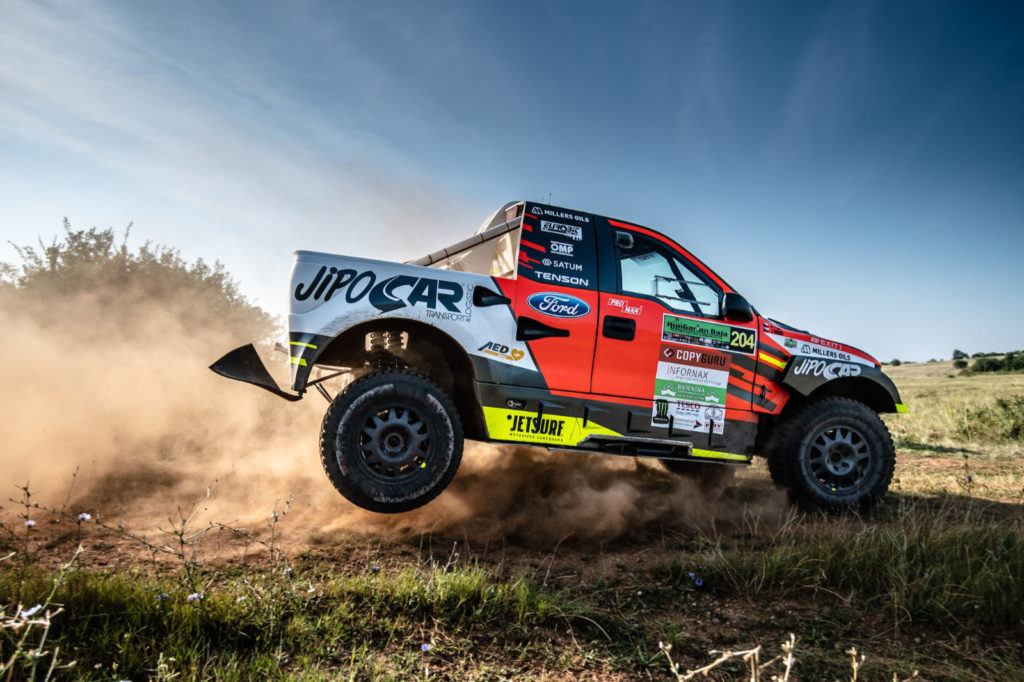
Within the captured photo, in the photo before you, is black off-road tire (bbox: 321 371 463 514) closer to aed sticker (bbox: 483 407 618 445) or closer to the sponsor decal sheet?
aed sticker (bbox: 483 407 618 445)

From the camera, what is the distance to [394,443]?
3.95 m

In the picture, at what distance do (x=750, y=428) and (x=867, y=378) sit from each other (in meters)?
1.38

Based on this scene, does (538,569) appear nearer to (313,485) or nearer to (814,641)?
(814,641)

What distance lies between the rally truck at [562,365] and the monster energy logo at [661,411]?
1cm

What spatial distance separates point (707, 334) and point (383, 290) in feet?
8.94

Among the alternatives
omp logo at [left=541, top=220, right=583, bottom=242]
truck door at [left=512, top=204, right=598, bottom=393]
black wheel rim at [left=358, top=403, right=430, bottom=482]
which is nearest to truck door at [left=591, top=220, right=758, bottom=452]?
truck door at [left=512, top=204, right=598, bottom=393]

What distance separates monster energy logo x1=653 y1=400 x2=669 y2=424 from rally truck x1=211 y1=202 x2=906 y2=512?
0.5 inches

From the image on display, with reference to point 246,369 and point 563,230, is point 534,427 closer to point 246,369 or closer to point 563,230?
point 563,230

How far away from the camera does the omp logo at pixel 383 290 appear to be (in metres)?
3.91

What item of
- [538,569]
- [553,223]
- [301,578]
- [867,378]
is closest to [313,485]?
[301,578]

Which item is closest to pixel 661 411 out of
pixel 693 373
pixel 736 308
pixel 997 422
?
pixel 693 373

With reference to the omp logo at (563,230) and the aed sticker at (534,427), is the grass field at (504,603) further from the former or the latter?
the omp logo at (563,230)

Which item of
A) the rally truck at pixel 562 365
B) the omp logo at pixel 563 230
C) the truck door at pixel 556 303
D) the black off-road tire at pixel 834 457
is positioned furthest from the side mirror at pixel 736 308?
the omp logo at pixel 563 230

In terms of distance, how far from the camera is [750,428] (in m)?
4.88
